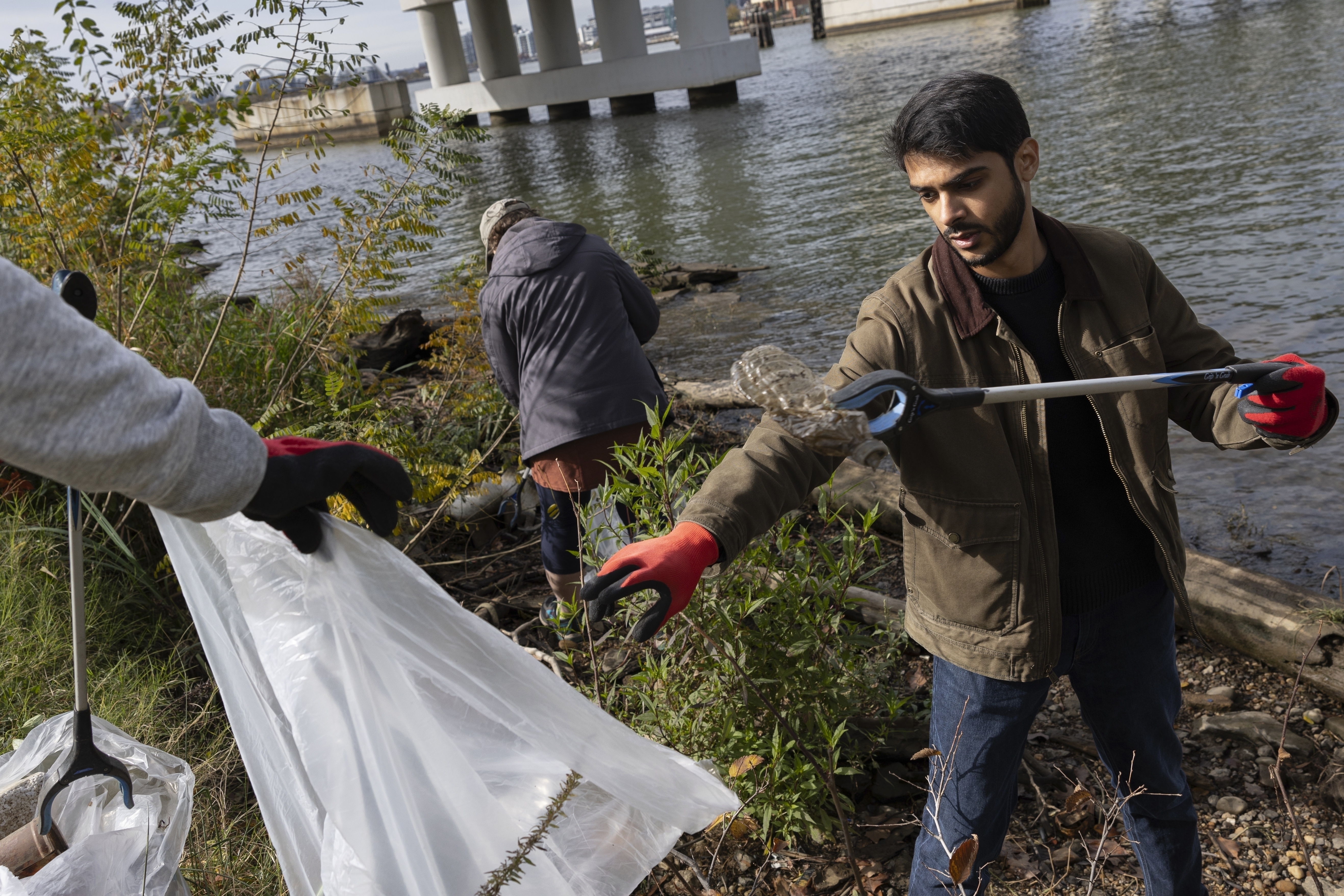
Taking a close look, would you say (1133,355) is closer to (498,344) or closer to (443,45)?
(498,344)

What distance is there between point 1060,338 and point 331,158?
123 feet

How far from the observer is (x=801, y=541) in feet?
8.04

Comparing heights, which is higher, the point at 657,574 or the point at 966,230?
the point at 966,230

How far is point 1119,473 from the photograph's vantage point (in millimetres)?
1862

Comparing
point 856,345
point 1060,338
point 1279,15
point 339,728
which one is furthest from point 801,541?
A: point 1279,15

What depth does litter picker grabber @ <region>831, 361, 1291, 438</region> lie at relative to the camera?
5.29 feet

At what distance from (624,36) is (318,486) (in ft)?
127

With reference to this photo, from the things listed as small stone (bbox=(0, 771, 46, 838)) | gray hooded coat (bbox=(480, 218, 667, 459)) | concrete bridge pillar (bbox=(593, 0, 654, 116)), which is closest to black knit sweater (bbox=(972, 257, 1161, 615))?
gray hooded coat (bbox=(480, 218, 667, 459))

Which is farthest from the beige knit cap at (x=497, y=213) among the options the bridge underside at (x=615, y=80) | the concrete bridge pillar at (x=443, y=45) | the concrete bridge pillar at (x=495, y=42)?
the concrete bridge pillar at (x=443, y=45)

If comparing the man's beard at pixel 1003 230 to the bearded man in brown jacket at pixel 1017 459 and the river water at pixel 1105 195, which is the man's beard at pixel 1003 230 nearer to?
the bearded man in brown jacket at pixel 1017 459

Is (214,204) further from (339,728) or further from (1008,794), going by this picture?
(1008,794)

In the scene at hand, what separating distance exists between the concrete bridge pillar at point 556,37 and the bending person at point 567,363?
3800 cm

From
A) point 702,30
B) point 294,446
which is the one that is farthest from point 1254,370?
point 702,30

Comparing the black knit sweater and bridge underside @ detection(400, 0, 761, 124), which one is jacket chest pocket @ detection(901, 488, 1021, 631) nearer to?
the black knit sweater
